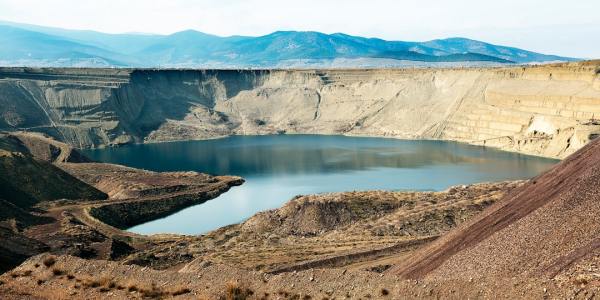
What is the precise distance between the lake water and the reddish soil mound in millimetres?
27821

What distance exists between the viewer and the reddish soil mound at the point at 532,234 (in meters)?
17.5

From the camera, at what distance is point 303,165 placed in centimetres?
7719

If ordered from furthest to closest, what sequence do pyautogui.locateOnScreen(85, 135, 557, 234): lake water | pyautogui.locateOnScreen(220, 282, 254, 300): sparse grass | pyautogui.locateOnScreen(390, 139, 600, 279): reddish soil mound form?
pyautogui.locateOnScreen(85, 135, 557, 234): lake water → pyautogui.locateOnScreen(390, 139, 600, 279): reddish soil mound → pyautogui.locateOnScreen(220, 282, 254, 300): sparse grass

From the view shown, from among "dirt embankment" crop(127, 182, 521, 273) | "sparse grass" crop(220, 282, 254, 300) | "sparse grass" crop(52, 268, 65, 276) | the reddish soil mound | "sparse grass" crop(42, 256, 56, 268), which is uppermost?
the reddish soil mound

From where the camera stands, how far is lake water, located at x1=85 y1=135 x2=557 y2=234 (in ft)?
184

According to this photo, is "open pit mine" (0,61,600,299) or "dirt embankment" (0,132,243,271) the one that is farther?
"dirt embankment" (0,132,243,271)

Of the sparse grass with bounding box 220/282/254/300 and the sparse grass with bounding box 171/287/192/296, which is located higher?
the sparse grass with bounding box 220/282/254/300

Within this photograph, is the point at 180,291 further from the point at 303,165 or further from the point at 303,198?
the point at 303,165

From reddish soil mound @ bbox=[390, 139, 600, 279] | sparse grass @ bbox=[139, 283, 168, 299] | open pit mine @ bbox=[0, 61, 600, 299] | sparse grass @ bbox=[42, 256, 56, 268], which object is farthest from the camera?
sparse grass @ bbox=[42, 256, 56, 268]

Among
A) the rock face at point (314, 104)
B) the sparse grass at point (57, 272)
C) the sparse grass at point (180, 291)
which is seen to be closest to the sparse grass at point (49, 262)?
the sparse grass at point (57, 272)

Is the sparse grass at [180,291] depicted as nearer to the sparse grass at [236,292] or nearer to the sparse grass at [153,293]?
the sparse grass at [153,293]

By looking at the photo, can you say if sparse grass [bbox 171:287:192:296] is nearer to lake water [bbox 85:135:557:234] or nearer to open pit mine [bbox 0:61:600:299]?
open pit mine [bbox 0:61:600:299]

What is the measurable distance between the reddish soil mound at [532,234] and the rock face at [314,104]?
5233cm

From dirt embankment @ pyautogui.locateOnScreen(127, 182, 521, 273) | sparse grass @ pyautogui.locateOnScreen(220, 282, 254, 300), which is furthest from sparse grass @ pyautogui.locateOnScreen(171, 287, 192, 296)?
dirt embankment @ pyautogui.locateOnScreen(127, 182, 521, 273)
